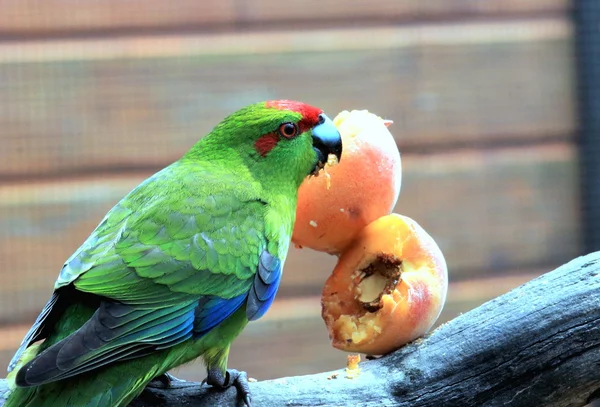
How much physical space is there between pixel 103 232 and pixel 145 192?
0.31 ft

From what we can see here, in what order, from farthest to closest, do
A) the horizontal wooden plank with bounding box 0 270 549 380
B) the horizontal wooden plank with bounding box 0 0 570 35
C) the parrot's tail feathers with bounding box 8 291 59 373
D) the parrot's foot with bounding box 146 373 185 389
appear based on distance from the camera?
1. the horizontal wooden plank with bounding box 0 270 549 380
2. the horizontal wooden plank with bounding box 0 0 570 35
3. the parrot's foot with bounding box 146 373 185 389
4. the parrot's tail feathers with bounding box 8 291 59 373

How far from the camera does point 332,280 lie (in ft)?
3.70

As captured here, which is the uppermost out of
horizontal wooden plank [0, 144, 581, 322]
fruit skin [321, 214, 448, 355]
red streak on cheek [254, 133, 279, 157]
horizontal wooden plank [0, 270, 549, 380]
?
red streak on cheek [254, 133, 279, 157]

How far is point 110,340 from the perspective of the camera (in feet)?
2.85

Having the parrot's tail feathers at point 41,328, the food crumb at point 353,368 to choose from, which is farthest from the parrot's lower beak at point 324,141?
the parrot's tail feathers at point 41,328

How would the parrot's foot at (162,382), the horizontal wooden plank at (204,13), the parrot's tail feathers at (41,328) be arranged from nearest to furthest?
the parrot's tail feathers at (41,328) < the parrot's foot at (162,382) < the horizontal wooden plank at (204,13)

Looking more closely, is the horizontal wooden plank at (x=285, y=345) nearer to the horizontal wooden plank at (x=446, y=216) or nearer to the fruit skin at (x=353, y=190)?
the horizontal wooden plank at (x=446, y=216)

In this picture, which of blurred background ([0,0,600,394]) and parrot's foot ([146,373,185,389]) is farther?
blurred background ([0,0,600,394])

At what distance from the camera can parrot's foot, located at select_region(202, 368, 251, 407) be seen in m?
1.03

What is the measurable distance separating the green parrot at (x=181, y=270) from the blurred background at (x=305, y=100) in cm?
63

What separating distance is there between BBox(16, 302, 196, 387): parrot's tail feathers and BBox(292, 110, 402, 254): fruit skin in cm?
24

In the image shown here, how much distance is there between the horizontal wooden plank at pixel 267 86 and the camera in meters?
1.74

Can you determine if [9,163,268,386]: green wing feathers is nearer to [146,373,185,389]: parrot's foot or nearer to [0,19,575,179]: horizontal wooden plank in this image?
[146,373,185,389]: parrot's foot

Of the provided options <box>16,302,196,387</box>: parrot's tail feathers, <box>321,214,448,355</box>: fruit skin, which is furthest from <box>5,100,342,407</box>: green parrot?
<box>321,214,448,355</box>: fruit skin
